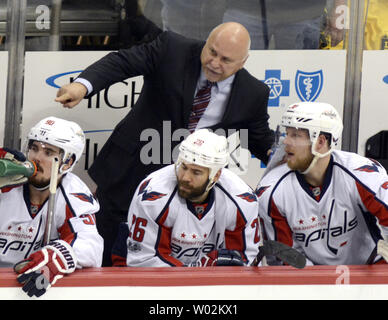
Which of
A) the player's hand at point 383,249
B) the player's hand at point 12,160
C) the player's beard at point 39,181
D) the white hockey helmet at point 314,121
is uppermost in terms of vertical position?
the white hockey helmet at point 314,121

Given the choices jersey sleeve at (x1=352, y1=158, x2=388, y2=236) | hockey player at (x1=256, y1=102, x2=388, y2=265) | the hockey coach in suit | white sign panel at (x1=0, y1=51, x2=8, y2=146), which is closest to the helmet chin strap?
hockey player at (x1=256, y1=102, x2=388, y2=265)

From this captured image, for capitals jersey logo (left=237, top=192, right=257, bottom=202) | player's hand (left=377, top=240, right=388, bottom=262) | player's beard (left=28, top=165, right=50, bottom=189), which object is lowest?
player's hand (left=377, top=240, right=388, bottom=262)

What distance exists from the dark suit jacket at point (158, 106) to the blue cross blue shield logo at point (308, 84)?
20 cm

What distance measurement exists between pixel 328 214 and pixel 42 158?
3.80 ft

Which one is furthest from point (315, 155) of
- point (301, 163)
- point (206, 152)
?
point (206, 152)

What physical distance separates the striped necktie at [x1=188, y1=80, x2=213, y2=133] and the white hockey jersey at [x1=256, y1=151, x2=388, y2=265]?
52 centimetres

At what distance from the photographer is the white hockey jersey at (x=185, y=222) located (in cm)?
293

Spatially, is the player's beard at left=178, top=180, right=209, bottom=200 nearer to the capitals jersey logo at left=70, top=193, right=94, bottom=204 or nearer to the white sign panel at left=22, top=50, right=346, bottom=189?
the capitals jersey logo at left=70, top=193, right=94, bottom=204

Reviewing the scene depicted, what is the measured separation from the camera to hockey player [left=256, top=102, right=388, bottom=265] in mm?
3068

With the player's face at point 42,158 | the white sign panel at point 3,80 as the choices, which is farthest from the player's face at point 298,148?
the white sign panel at point 3,80

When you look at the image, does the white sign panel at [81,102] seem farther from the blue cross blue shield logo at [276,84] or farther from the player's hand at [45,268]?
the player's hand at [45,268]

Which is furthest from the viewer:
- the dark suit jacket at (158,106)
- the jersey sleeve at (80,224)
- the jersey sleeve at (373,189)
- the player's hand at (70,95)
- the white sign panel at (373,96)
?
the white sign panel at (373,96)

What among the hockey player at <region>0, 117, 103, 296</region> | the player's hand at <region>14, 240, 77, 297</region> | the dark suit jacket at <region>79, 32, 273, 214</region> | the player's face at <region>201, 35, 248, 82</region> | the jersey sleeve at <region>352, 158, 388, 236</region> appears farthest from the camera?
the dark suit jacket at <region>79, 32, 273, 214</region>

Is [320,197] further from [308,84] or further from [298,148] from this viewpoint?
[308,84]
